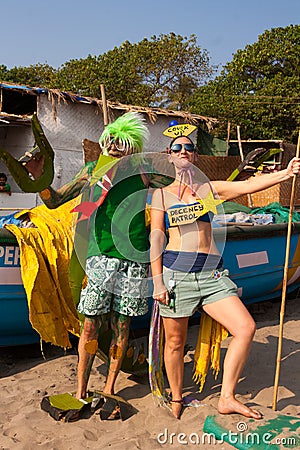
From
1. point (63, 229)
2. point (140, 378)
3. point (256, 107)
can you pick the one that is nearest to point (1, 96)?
point (63, 229)

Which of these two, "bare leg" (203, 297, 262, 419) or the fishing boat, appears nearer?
"bare leg" (203, 297, 262, 419)

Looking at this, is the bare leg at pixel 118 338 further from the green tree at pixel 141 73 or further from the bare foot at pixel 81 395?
the green tree at pixel 141 73

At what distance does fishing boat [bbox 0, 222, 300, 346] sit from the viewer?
173 inches

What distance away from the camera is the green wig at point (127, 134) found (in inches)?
137

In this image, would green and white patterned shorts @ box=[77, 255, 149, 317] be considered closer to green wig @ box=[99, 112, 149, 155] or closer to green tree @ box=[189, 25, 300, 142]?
green wig @ box=[99, 112, 149, 155]

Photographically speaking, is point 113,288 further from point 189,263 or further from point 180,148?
point 180,148

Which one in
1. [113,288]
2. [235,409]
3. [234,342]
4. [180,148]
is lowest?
[235,409]

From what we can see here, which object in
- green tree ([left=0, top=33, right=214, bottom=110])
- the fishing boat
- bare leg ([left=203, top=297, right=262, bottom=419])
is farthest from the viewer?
green tree ([left=0, top=33, right=214, bottom=110])

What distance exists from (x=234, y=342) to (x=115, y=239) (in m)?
0.96

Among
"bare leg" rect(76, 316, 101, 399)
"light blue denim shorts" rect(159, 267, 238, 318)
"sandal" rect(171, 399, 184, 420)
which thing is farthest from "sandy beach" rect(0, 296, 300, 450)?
"light blue denim shorts" rect(159, 267, 238, 318)

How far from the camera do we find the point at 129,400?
3840 mm

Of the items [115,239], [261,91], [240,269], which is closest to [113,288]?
[115,239]

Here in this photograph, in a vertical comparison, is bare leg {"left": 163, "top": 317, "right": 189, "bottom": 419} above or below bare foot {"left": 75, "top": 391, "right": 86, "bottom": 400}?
above

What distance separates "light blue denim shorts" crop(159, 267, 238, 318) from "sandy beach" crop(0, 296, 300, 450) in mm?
689
